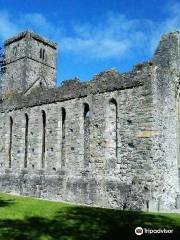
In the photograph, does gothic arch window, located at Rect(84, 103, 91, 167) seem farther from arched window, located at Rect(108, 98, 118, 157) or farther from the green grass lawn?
the green grass lawn

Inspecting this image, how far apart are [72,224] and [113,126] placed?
26.7 feet

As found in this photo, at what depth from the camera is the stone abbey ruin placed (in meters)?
16.6

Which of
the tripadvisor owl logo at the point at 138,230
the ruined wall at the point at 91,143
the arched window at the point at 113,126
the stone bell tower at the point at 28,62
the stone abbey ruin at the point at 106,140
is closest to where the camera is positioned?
the tripadvisor owl logo at the point at 138,230

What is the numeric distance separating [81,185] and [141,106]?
17.7ft

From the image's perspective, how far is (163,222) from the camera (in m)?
11.4

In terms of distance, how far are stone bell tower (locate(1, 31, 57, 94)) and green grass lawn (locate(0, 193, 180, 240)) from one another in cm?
2121

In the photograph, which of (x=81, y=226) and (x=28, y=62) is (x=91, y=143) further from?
(x=28, y=62)

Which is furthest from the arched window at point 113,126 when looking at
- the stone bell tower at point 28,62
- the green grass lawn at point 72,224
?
the stone bell tower at point 28,62

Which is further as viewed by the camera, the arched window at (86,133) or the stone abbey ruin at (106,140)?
the arched window at (86,133)

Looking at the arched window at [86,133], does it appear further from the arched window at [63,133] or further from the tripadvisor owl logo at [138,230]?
the tripadvisor owl logo at [138,230]

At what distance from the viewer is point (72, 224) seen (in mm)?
10930

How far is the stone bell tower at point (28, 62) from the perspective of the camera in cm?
3384

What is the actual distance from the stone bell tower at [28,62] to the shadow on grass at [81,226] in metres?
22.3

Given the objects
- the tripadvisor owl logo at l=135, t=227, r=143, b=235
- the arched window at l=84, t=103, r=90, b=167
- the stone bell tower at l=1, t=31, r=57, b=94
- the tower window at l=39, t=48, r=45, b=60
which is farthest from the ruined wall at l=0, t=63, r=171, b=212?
the tower window at l=39, t=48, r=45, b=60
